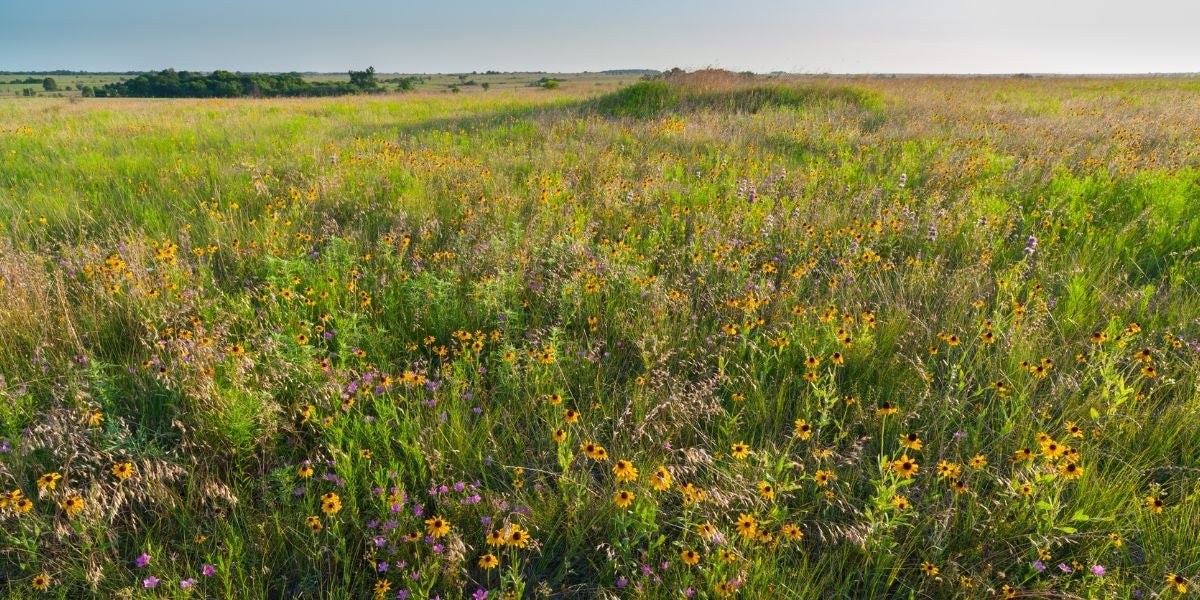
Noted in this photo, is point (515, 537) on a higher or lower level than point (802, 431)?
lower

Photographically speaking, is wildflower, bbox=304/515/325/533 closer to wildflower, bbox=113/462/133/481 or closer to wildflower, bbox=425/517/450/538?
wildflower, bbox=425/517/450/538

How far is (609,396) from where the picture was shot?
8.14 feet

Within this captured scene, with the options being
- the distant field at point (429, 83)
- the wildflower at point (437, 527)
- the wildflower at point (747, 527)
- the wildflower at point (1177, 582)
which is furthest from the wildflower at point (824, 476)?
the distant field at point (429, 83)

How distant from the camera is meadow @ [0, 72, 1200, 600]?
1693 millimetres

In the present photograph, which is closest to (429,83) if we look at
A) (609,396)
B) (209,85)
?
(209,85)

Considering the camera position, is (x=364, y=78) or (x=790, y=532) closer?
(x=790, y=532)

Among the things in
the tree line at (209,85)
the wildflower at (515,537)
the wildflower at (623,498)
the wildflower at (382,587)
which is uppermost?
the tree line at (209,85)

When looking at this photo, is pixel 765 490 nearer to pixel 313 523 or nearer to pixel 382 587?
pixel 382 587

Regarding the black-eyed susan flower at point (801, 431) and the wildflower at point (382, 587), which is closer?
the wildflower at point (382, 587)

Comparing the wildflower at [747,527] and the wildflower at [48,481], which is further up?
the wildflower at [48,481]

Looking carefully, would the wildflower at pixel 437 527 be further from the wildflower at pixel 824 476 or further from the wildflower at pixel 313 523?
the wildflower at pixel 824 476

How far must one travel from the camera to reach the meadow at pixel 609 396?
66.7 inches

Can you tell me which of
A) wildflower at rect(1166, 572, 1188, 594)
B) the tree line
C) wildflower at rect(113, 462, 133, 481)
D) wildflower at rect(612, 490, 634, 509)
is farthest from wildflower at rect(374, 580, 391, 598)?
the tree line

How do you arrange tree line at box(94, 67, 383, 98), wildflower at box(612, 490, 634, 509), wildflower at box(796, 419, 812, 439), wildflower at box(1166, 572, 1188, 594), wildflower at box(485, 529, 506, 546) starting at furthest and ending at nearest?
tree line at box(94, 67, 383, 98), wildflower at box(796, 419, 812, 439), wildflower at box(612, 490, 634, 509), wildflower at box(485, 529, 506, 546), wildflower at box(1166, 572, 1188, 594)
